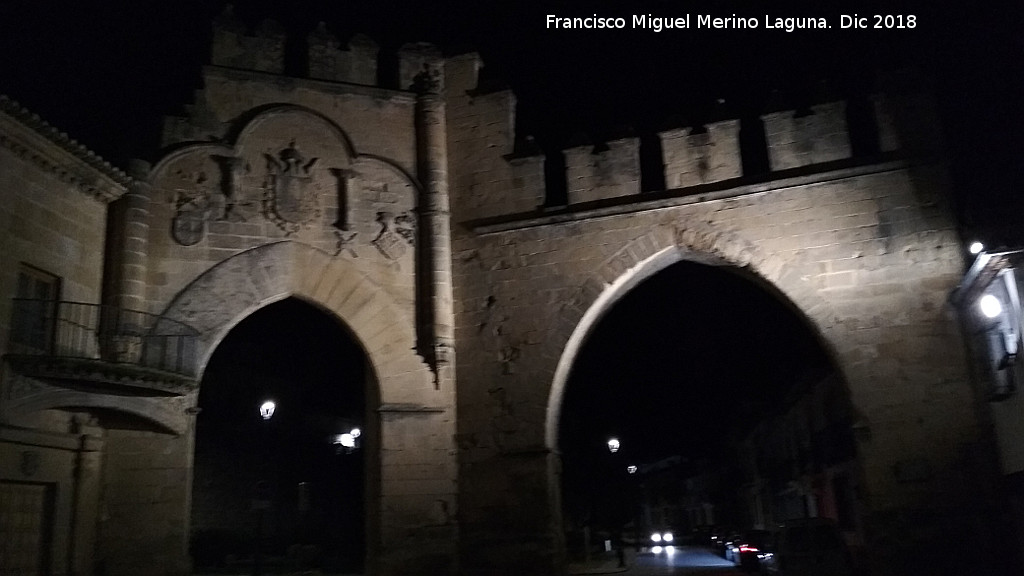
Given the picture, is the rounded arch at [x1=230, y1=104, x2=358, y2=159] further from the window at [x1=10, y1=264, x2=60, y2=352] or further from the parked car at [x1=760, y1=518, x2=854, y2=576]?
the parked car at [x1=760, y1=518, x2=854, y2=576]

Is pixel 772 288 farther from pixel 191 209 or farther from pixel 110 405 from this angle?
pixel 110 405

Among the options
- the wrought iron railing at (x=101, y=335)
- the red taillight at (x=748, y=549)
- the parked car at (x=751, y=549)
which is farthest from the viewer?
the red taillight at (x=748, y=549)

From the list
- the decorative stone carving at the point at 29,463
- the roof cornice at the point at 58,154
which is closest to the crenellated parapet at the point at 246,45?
the roof cornice at the point at 58,154

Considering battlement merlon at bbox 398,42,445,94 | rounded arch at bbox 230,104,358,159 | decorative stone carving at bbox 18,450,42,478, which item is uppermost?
battlement merlon at bbox 398,42,445,94

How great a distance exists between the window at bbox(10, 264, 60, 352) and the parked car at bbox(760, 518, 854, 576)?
885cm

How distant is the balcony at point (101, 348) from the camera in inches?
309

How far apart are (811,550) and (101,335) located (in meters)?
8.69

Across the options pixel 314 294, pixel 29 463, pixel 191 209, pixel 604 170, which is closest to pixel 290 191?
pixel 191 209

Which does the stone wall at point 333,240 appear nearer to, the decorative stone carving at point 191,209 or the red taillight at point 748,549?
the decorative stone carving at point 191,209

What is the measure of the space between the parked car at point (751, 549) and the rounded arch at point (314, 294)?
27.5 feet

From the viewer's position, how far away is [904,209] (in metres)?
9.43

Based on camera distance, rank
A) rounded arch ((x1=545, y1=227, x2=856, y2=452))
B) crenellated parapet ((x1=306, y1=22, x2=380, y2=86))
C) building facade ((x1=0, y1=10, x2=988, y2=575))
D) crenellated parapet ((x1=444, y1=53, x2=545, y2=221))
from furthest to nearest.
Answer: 1. crenellated parapet ((x1=306, y1=22, x2=380, y2=86))
2. crenellated parapet ((x1=444, y1=53, x2=545, y2=221))
3. rounded arch ((x1=545, y1=227, x2=856, y2=452))
4. building facade ((x1=0, y1=10, x2=988, y2=575))

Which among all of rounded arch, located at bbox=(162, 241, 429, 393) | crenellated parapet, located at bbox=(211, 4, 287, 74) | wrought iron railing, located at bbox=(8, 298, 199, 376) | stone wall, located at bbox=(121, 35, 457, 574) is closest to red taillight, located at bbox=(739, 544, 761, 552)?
stone wall, located at bbox=(121, 35, 457, 574)

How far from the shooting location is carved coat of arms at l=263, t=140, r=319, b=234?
408 inches
